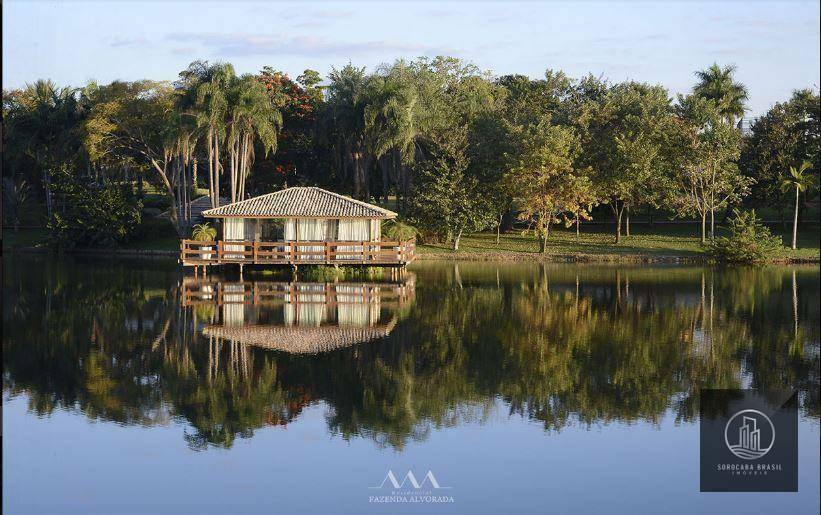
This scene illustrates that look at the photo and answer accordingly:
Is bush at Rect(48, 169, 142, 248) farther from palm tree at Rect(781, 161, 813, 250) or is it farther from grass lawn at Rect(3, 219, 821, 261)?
palm tree at Rect(781, 161, 813, 250)

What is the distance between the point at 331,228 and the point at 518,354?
887 inches

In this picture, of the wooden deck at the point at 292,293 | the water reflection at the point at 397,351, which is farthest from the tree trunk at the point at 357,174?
the water reflection at the point at 397,351

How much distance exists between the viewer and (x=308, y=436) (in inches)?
630

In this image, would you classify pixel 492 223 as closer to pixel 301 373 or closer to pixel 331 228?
pixel 331 228

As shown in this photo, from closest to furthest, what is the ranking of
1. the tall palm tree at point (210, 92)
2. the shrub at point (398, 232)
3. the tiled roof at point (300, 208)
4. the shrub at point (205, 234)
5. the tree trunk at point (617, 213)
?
1. the tiled roof at point (300, 208)
2. the shrub at point (205, 234)
3. the shrub at point (398, 232)
4. the tall palm tree at point (210, 92)
5. the tree trunk at point (617, 213)

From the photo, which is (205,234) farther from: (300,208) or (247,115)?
(247,115)

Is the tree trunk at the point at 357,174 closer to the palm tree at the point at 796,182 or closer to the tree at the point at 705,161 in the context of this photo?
the tree at the point at 705,161

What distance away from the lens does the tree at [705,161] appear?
52.5 meters

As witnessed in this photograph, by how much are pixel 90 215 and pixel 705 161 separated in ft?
115

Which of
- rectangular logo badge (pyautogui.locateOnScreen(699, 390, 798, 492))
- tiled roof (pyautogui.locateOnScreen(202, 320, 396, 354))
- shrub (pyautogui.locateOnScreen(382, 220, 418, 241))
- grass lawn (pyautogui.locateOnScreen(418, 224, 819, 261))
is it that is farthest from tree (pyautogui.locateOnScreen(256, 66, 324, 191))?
rectangular logo badge (pyautogui.locateOnScreen(699, 390, 798, 492))

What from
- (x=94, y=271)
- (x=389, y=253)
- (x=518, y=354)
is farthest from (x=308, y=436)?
(x=94, y=271)

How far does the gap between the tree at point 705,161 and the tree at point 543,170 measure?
Result: 19.8ft

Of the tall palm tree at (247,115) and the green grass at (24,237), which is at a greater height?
the tall palm tree at (247,115)

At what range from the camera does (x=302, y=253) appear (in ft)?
140
